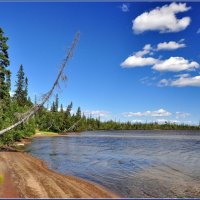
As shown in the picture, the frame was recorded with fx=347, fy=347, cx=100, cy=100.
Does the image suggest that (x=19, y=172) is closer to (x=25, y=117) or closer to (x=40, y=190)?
(x=25, y=117)

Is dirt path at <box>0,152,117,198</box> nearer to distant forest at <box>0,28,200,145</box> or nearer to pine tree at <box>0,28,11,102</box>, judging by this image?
distant forest at <box>0,28,200,145</box>

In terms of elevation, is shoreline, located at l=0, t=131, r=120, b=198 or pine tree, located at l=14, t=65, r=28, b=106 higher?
pine tree, located at l=14, t=65, r=28, b=106

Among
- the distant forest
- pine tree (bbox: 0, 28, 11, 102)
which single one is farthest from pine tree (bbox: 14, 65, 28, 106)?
pine tree (bbox: 0, 28, 11, 102)

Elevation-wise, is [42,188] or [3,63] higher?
[3,63]

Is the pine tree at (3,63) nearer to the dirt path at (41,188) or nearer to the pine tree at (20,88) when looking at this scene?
the dirt path at (41,188)

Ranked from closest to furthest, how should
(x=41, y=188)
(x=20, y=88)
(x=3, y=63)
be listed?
(x=41, y=188) → (x=3, y=63) → (x=20, y=88)

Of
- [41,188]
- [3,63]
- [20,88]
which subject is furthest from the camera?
[20,88]

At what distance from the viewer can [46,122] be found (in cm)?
13600

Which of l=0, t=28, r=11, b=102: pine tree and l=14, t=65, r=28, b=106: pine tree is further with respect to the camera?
l=14, t=65, r=28, b=106: pine tree

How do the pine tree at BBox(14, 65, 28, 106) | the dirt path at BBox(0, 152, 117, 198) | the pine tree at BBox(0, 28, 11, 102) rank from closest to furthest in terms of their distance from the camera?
the dirt path at BBox(0, 152, 117, 198)
the pine tree at BBox(0, 28, 11, 102)
the pine tree at BBox(14, 65, 28, 106)

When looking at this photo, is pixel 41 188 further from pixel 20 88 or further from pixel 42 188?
pixel 20 88

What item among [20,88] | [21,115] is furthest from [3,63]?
[20,88]

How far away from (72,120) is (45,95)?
479 ft

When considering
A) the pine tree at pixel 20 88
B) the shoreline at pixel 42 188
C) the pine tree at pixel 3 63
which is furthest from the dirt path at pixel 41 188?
the pine tree at pixel 20 88
